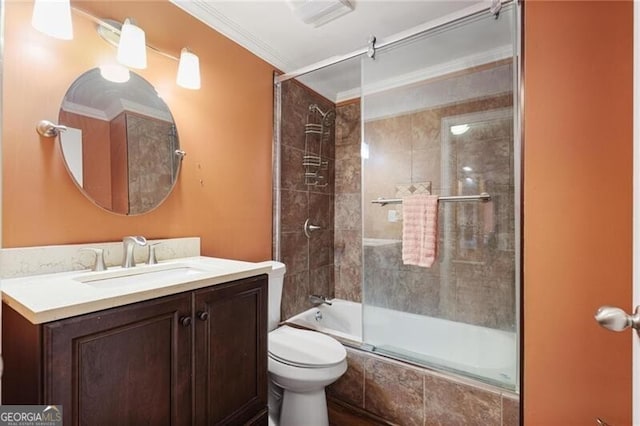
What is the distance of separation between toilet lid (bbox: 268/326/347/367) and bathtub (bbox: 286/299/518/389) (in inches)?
10.6

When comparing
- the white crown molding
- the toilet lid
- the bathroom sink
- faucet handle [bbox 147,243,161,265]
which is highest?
the white crown molding

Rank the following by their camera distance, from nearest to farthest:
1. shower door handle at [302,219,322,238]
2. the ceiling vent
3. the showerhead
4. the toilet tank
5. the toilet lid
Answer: the toilet lid, the ceiling vent, the toilet tank, shower door handle at [302,219,322,238], the showerhead


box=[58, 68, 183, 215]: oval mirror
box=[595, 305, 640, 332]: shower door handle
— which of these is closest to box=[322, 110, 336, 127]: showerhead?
box=[58, 68, 183, 215]: oval mirror

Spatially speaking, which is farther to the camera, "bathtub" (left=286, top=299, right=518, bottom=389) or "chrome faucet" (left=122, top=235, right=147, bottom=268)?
"bathtub" (left=286, top=299, right=518, bottom=389)

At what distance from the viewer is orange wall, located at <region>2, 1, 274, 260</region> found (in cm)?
117

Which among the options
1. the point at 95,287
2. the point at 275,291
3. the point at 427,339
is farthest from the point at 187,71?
the point at 427,339

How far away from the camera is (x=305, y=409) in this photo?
1.63 m

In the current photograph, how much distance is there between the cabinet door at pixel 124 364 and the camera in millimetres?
779

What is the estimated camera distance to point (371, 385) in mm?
1805

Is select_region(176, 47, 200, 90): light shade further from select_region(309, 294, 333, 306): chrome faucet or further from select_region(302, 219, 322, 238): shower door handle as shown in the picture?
select_region(309, 294, 333, 306): chrome faucet

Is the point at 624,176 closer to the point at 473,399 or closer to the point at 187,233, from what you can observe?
the point at 473,399

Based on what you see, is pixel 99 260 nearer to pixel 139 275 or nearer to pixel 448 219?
pixel 139 275

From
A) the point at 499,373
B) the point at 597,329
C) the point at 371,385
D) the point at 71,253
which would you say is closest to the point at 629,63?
the point at 597,329

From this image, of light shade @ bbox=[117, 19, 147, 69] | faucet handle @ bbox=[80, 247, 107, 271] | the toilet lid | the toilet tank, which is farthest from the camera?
the toilet tank
